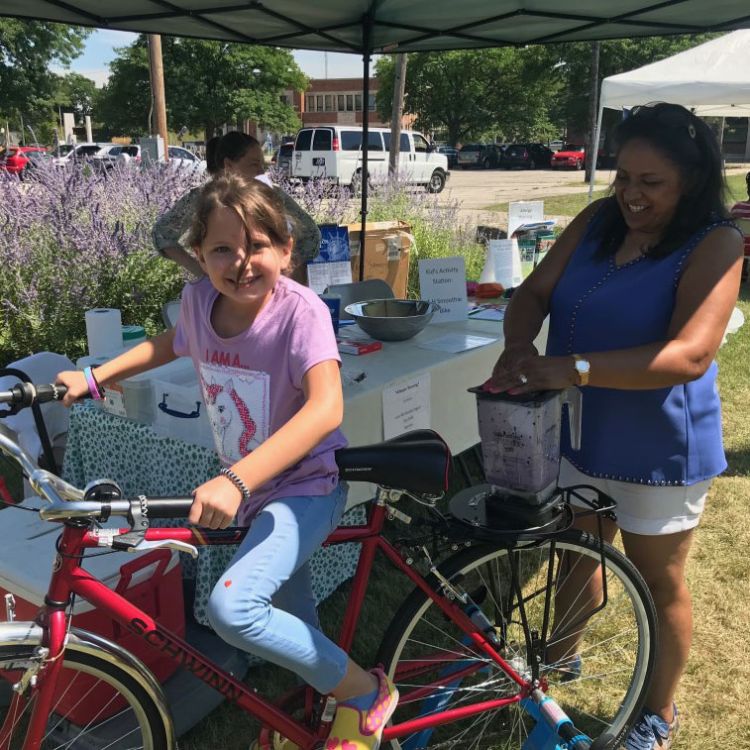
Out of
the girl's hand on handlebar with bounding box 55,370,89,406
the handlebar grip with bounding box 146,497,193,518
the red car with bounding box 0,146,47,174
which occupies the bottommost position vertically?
the handlebar grip with bounding box 146,497,193,518

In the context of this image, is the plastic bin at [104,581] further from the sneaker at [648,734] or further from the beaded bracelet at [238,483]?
the sneaker at [648,734]

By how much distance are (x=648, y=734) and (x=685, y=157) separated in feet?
5.39

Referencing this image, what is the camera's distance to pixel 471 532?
1683 millimetres

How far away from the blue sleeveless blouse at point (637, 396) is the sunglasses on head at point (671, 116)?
243 millimetres

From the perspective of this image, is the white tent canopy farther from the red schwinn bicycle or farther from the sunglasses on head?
the red schwinn bicycle

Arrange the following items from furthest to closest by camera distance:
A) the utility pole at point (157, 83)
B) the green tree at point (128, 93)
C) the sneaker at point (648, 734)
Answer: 1. the green tree at point (128, 93)
2. the utility pole at point (157, 83)
3. the sneaker at point (648, 734)

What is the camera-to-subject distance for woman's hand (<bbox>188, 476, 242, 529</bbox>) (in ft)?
4.14

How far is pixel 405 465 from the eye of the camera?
1572 mm

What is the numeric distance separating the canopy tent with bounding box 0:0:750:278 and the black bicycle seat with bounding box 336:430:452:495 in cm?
267

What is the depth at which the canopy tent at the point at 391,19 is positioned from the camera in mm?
3352

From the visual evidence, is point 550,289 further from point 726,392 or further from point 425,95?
point 425,95

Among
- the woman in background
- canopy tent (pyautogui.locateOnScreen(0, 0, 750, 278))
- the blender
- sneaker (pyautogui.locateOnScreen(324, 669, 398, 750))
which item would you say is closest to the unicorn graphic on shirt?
the blender

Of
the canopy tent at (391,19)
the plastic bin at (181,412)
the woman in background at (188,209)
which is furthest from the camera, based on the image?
the canopy tent at (391,19)

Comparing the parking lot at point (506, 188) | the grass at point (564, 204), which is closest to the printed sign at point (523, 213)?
the grass at point (564, 204)
